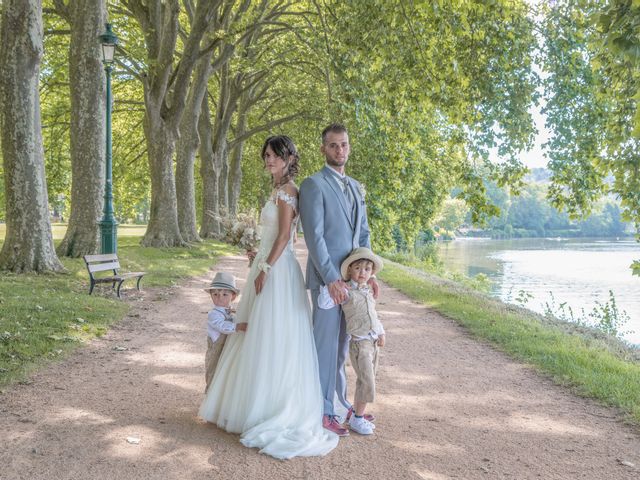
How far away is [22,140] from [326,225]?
9117mm

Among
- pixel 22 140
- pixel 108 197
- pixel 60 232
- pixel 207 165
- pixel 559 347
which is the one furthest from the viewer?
pixel 60 232

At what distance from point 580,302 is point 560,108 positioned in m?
9.75

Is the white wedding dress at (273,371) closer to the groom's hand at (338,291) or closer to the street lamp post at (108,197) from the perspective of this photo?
the groom's hand at (338,291)

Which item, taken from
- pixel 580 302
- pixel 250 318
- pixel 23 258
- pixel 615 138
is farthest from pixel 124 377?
pixel 580 302

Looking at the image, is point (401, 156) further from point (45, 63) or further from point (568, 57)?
point (45, 63)

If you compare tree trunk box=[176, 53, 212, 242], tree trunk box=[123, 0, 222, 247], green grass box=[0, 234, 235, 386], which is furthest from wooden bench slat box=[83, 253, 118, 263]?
tree trunk box=[176, 53, 212, 242]

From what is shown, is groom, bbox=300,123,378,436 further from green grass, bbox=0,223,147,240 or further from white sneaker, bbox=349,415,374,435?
green grass, bbox=0,223,147,240

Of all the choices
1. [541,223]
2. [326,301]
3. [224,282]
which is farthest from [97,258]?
[541,223]

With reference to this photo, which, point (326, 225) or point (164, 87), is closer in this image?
point (326, 225)

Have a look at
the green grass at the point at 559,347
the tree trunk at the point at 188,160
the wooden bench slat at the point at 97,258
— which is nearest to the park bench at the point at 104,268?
the wooden bench slat at the point at 97,258

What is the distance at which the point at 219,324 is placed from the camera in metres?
4.68

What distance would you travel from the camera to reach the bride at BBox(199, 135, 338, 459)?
4332 mm

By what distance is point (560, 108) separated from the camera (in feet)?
31.0

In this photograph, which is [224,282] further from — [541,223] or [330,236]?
[541,223]
